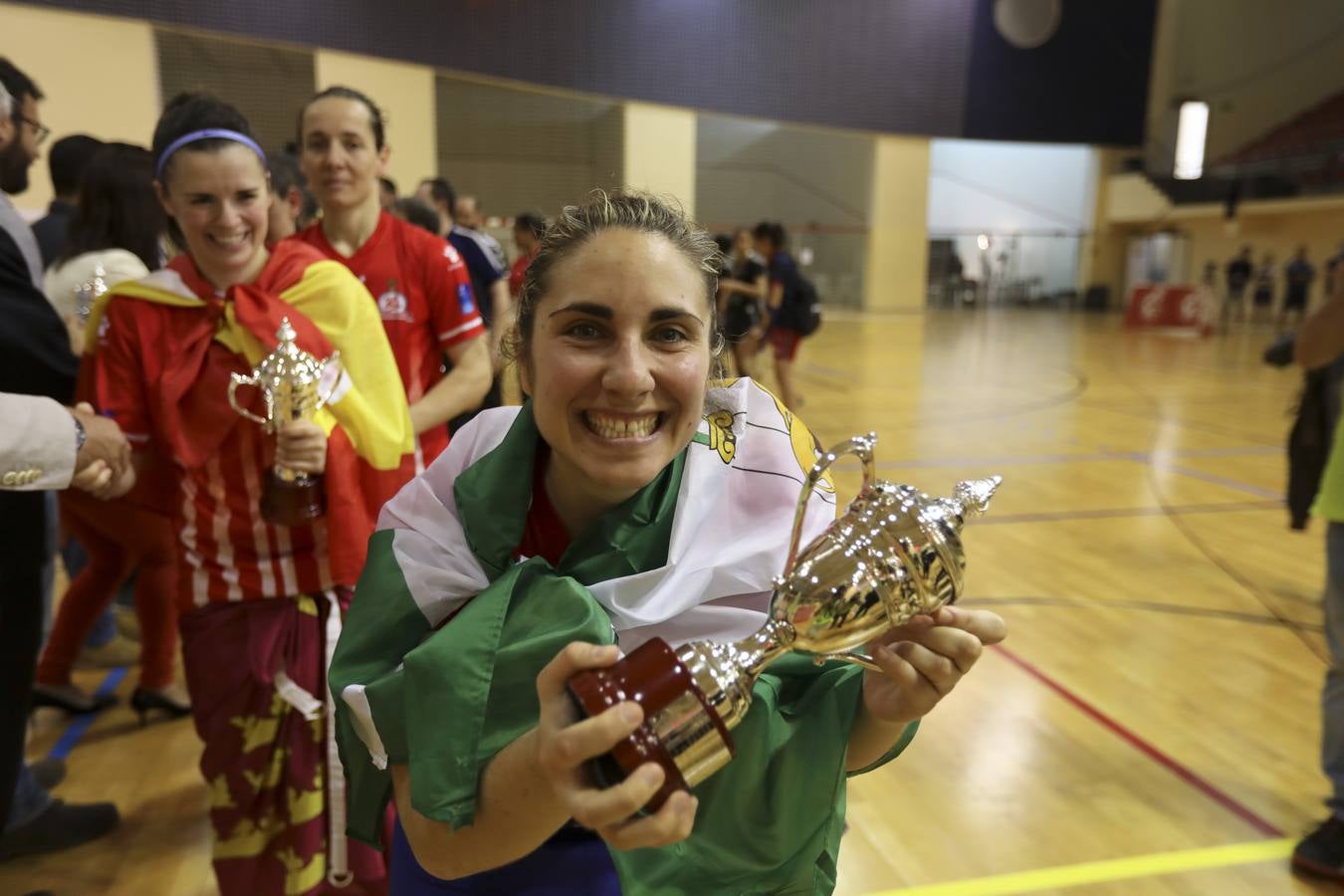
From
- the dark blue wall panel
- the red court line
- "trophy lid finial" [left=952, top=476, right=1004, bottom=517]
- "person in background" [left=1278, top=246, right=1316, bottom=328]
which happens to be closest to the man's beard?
"trophy lid finial" [left=952, top=476, right=1004, bottom=517]

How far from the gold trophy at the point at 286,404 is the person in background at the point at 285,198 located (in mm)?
1045

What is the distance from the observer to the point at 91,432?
1.77m

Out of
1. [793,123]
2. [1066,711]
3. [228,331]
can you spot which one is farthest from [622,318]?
[793,123]

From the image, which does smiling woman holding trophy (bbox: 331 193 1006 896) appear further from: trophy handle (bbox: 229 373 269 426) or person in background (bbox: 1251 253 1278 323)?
person in background (bbox: 1251 253 1278 323)

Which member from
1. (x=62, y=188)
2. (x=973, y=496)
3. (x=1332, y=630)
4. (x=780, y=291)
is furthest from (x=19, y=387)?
(x=780, y=291)

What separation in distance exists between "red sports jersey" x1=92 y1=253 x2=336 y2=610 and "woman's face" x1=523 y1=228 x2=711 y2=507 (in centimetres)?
110

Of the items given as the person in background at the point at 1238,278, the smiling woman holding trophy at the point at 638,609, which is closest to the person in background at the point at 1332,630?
the smiling woman holding trophy at the point at 638,609

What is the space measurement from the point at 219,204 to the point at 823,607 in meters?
1.66

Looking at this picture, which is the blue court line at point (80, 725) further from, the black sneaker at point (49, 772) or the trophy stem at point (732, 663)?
the trophy stem at point (732, 663)

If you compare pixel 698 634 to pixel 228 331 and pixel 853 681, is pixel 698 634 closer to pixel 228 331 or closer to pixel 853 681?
pixel 853 681

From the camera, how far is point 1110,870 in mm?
2467

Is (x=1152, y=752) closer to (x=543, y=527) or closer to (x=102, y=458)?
(x=543, y=527)

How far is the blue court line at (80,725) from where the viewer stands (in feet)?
9.97

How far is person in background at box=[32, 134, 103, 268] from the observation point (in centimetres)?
331
